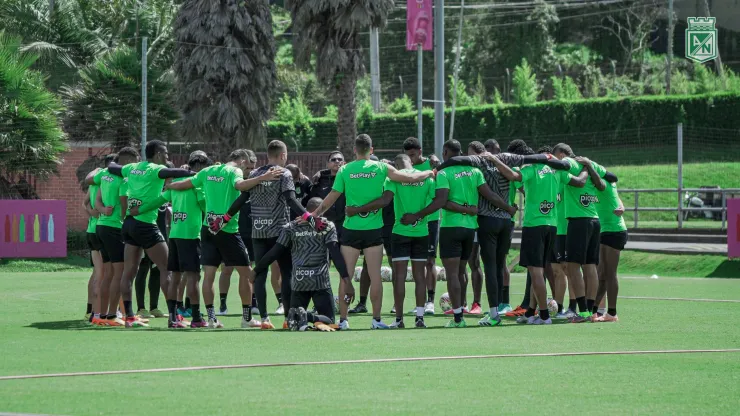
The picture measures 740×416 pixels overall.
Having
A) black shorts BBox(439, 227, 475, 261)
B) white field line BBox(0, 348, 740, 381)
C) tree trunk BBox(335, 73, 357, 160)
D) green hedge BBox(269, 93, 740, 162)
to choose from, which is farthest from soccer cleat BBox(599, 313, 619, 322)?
green hedge BBox(269, 93, 740, 162)

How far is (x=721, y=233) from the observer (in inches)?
1120

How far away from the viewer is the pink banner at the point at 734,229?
24.2 m

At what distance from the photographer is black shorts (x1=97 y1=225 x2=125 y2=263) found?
44.7 ft

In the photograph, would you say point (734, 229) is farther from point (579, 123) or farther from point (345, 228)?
point (579, 123)

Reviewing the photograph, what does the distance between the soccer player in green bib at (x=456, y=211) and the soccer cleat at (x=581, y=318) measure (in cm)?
152

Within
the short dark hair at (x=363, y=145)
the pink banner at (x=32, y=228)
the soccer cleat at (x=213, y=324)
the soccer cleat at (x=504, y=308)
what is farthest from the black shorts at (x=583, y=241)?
the pink banner at (x=32, y=228)

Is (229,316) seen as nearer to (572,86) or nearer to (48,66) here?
(48,66)

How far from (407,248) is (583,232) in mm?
2244

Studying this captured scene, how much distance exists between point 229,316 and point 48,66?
21619 millimetres

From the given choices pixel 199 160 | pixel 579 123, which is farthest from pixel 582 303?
pixel 579 123

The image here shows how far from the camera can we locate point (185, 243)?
44.2 ft

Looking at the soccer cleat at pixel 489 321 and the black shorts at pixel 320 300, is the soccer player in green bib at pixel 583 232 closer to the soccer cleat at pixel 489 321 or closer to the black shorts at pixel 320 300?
the soccer cleat at pixel 489 321

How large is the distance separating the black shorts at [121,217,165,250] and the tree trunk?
19149 millimetres

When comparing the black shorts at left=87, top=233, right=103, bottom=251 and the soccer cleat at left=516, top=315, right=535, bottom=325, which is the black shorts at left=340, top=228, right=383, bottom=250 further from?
the black shorts at left=87, top=233, right=103, bottom=251
